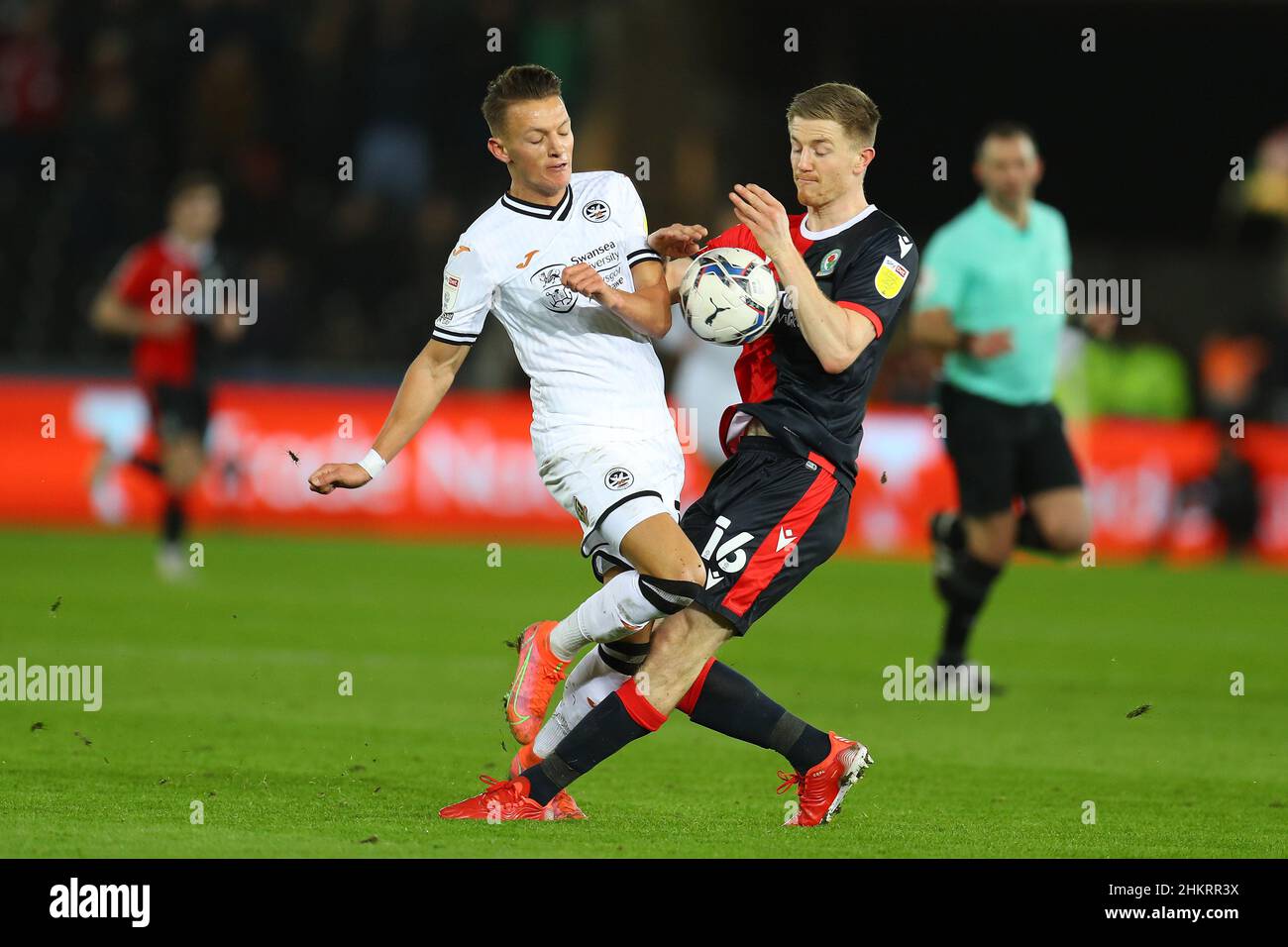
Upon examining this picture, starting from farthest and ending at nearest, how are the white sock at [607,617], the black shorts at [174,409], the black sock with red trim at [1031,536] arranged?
the black shorts at [174,409] → the black sock with red trim at [1031,536] → the white sock at [607,617]

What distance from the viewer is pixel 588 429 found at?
20.0ft

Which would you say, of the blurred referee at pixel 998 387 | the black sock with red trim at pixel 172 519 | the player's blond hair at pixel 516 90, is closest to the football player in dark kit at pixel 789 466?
the player's blond hair at pixel 516 90

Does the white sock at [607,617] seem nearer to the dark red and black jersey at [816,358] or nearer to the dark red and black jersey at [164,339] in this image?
the dark red and black jersey at [816,358]

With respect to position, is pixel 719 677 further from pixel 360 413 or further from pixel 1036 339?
pixel 360 413

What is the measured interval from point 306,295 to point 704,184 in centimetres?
413

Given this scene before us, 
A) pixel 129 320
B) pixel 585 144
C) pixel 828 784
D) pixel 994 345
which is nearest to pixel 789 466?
pixel 828 784

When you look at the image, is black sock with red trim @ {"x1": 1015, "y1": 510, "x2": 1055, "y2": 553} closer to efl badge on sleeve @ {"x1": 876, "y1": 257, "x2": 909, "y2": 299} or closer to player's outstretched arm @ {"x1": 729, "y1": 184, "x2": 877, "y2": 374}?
efl badge on sleeve @ {"x1": 876, "y1": 257, "x2": 909, "y2": 299}

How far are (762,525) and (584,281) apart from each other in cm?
91

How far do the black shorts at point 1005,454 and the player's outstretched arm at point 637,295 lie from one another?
12.0 feet

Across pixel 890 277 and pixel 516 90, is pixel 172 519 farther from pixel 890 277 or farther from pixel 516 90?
pixel 890 277

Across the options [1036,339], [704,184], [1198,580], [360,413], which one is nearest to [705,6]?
[704,184]

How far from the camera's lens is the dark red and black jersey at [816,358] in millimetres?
5840

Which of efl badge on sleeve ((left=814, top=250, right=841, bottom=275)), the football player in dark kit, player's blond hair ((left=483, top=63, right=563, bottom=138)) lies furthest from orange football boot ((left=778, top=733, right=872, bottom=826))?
player's blond hair ((left=483, top=63, right=563, bottom=138))

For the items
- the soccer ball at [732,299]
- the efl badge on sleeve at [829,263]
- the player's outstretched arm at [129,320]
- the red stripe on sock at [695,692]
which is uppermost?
the player's outstretched arm at [129,320]
